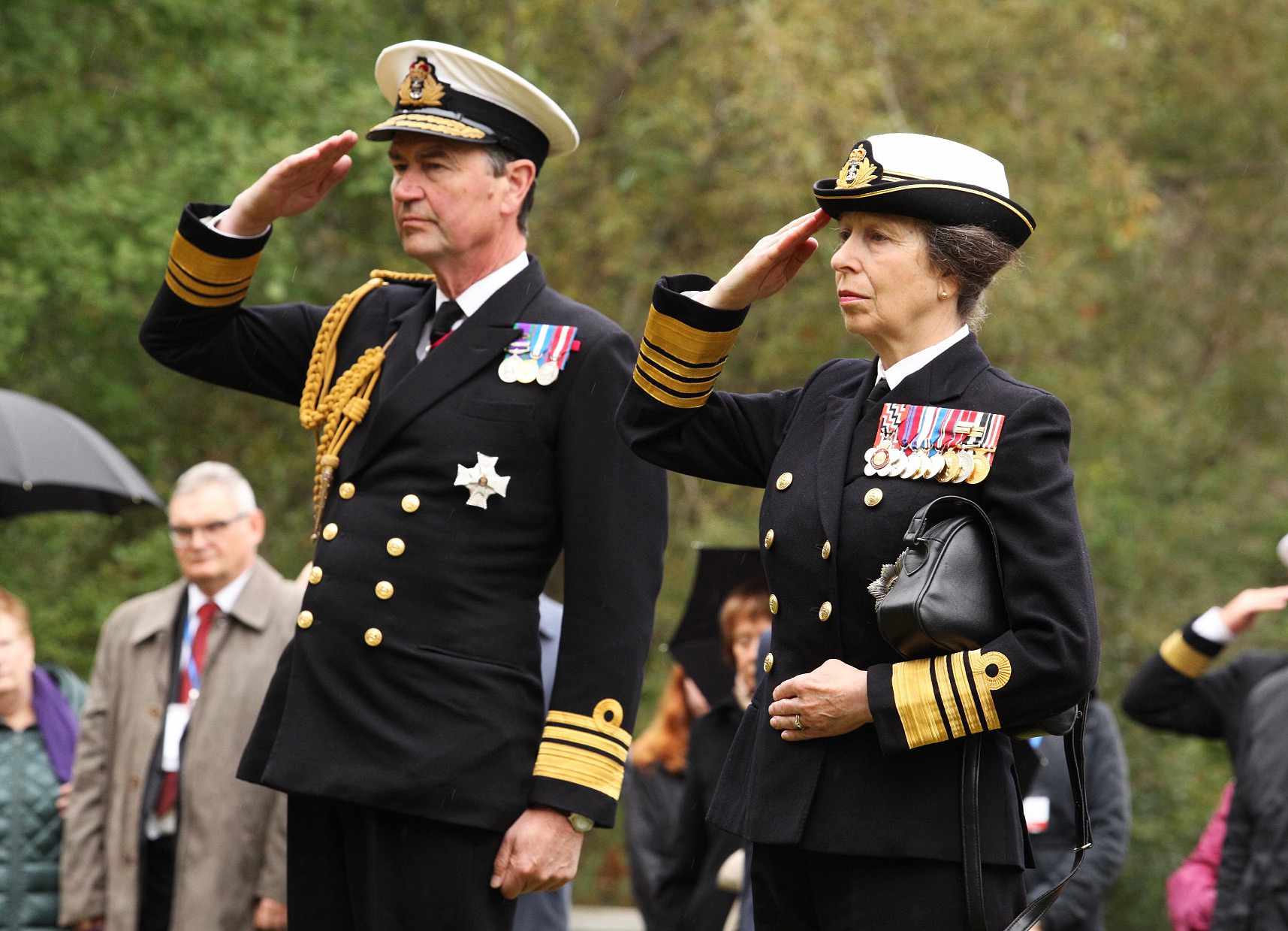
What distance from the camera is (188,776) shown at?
A: 19.5 ft

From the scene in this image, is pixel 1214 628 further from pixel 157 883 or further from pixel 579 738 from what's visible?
pixel 157 883

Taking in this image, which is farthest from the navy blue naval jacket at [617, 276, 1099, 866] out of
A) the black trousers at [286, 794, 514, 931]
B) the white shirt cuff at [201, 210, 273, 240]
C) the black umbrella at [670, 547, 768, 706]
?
the black umbrella at [670, 547, 768, 706]

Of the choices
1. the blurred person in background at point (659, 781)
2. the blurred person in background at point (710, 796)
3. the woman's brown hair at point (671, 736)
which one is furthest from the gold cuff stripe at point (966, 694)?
the woman's brown hair at point (671, 736)

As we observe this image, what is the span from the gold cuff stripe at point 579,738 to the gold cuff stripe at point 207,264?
3.73 feet

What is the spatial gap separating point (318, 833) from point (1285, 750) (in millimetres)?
2989

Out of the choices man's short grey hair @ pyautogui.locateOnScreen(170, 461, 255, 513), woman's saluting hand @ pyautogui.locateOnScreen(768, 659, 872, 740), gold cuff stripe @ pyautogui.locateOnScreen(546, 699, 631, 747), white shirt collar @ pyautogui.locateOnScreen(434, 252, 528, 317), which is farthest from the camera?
man's short grey hair @ pyautogui.locateOnScreen(170, 461, 255, 513)

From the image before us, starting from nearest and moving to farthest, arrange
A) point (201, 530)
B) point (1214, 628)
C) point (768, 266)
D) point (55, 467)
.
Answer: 1. point (768, 266)
2. point (1214, 628)
3. point (201, 530)
4. point (55, 467)

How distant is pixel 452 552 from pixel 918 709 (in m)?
1.11

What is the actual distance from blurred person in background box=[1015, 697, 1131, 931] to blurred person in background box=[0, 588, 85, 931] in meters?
3.13

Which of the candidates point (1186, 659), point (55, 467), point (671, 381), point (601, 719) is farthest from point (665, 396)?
point (55, 467)

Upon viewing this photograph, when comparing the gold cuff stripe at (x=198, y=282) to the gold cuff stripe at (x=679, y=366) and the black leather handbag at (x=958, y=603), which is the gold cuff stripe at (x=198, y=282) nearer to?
the gold cuff stripe at (x=679, y=366)

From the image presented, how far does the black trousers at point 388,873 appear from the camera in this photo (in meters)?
3.73

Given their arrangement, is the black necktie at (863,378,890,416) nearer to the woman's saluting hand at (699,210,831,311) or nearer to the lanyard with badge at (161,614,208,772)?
the woman's saluting hand at (699,210,831,311)

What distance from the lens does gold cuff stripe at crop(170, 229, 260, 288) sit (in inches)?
163
